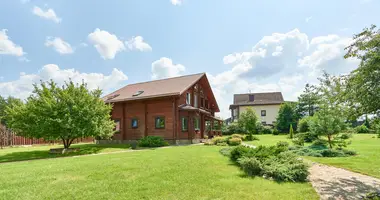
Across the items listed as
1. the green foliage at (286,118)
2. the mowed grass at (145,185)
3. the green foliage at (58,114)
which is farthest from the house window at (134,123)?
the green foliage at (286,118)

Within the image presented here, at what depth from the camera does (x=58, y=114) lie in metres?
13.0

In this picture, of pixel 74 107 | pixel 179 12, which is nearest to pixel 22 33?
pixel 74 107

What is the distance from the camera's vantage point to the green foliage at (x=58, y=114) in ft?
41.6

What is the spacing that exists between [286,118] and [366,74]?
3552cm

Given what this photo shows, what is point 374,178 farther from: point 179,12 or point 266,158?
point 179,12

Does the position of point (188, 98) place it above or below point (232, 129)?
above

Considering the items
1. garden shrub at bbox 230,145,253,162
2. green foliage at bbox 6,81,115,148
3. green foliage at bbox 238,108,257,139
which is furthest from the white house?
garden shrub at bbox 230,145,253,162

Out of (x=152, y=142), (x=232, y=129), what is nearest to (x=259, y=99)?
(x=232, y=129)

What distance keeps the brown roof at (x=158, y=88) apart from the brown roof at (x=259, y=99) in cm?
2767

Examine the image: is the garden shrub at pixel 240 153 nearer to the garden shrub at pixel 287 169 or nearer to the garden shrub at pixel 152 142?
the garden shrub at pixel 287 169

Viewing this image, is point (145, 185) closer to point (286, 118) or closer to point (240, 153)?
point (240, 153)

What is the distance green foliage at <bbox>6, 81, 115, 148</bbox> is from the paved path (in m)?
12.0

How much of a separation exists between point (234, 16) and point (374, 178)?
11.3m

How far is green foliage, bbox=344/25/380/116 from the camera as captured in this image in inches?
178
